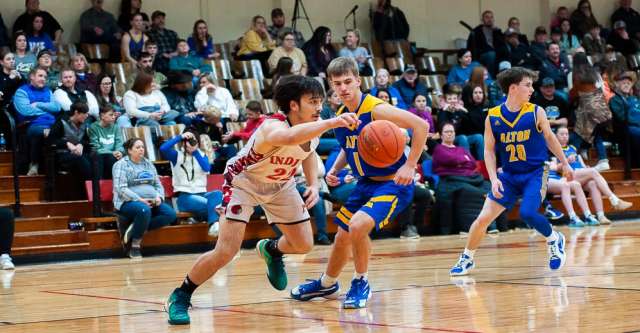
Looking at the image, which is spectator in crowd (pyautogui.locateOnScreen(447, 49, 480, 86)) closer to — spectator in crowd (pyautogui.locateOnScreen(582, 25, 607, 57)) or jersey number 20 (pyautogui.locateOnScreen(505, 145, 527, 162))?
spectator in crowd (pyautogui.locateOnScreen(582, 25, 607, 57))

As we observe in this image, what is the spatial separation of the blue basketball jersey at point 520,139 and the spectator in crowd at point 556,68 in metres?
9.68

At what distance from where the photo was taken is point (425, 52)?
18547mm

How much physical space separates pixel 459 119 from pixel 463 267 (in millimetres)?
7481

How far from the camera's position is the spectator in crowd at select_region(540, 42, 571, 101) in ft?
56.5

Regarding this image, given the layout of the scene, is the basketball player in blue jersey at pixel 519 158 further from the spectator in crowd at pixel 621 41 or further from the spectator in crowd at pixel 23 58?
the spectator in crowd at pixel 621 41

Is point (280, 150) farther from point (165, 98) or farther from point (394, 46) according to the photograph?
point (394, 46)

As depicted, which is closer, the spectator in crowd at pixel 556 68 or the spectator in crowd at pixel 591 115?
the spectator in crowd at pixel 591 115

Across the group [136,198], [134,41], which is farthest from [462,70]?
[136,198]

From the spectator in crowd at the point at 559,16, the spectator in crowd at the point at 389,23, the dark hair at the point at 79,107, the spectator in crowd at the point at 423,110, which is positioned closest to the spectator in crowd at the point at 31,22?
the dark hair at the point at 79,107

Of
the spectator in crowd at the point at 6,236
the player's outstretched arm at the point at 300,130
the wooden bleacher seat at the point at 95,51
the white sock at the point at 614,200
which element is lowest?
the white sock at the point at 614,200

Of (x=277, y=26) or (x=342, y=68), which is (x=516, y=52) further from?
(x=342, y=68)

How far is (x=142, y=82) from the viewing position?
12.5 metres

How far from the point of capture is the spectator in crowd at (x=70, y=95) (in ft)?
39.0

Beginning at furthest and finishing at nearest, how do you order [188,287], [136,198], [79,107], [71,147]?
[79,107], [71,147], [136,198], [188,287]
